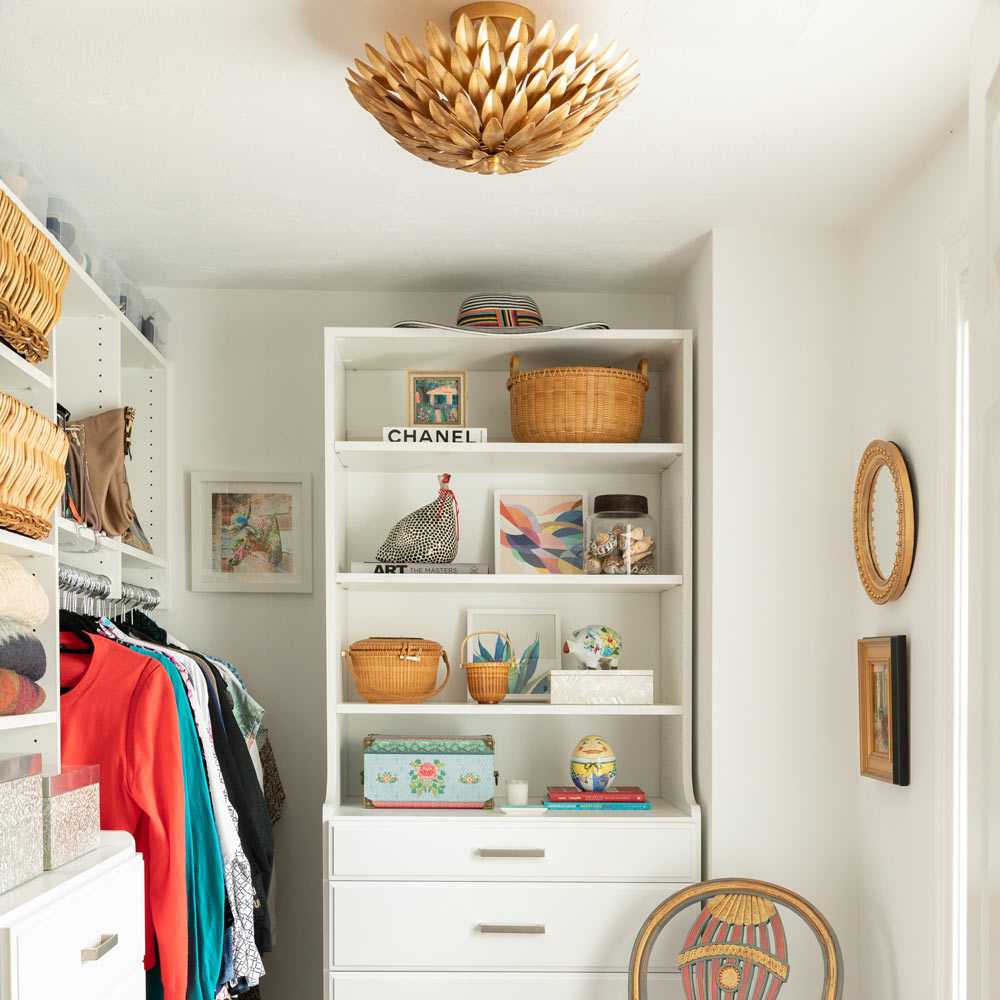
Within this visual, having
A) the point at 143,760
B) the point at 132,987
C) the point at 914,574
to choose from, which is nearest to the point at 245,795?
the point at 143,760

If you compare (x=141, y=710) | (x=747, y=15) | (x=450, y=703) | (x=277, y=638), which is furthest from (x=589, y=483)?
(x=747, y=15)

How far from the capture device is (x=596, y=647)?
10.2 feet

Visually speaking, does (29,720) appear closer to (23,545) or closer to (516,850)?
(23,545)

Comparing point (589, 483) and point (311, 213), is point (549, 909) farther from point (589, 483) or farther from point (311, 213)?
point (311, 213)

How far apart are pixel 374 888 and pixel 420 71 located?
2.04 meters

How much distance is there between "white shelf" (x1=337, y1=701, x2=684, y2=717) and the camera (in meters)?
3.03

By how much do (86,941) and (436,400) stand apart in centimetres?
195

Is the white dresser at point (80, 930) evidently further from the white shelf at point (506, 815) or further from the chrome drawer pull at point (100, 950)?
the white shelf at point (506, 815)

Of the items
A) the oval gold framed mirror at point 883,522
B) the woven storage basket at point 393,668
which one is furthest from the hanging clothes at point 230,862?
the oval gold framed mirror at point 883,522

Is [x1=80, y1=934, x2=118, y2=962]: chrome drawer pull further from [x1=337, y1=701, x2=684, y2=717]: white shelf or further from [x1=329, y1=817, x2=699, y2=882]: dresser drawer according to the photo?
[x1=337, y1=701, x2=684, y2=717]: white shelf

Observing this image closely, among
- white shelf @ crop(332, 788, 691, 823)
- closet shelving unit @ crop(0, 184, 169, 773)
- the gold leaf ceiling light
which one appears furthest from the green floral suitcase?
the gold leaf ceiling light

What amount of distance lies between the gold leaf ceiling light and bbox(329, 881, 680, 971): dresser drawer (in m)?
1.87

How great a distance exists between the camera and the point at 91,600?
273 cm

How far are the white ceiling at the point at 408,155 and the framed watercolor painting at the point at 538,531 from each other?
2.23ft
